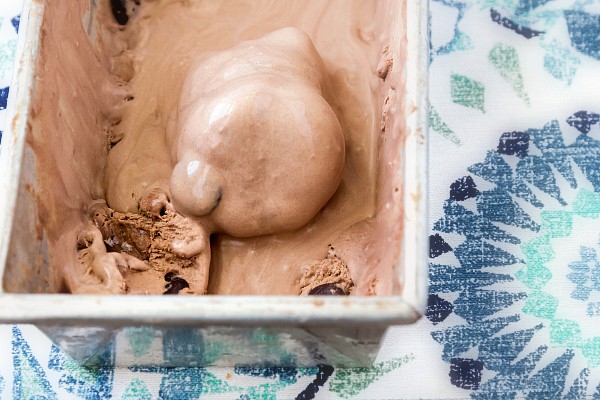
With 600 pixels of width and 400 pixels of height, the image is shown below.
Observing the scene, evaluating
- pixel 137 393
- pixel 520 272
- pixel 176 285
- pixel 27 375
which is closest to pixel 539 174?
pixel 520 272

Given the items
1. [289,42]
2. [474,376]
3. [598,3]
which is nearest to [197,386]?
[474,376]

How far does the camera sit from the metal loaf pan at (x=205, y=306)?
830 mm

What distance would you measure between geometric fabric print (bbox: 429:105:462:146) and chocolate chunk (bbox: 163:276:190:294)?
52 cm

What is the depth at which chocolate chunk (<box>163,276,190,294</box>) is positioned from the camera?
1021 mm

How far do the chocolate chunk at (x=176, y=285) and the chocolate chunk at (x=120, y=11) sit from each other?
469 millimetres

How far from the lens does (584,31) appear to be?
1343 millimetres

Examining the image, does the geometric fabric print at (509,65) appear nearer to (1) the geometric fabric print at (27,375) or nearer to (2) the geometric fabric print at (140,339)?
(2) the geometric fabric print at (140,339)

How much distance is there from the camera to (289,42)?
113 cm

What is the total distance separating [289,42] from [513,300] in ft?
1.74

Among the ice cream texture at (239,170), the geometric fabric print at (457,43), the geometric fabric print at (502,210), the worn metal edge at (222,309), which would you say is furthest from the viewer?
the geometric fabric print at (457,43)

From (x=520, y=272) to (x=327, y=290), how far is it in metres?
0.35

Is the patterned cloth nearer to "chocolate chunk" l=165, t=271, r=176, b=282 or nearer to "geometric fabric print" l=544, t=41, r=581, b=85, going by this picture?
"geometric fabric print" l=544, t=41, r=581, b=85

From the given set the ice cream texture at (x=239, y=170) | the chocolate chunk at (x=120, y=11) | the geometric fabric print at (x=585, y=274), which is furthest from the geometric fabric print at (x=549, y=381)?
the chocolate chunk at (x=120, y=11)

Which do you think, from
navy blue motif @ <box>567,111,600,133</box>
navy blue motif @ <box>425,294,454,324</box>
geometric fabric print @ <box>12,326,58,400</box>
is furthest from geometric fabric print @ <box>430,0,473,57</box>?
geometric fabric print @ <box>12,326,58,400</box>
